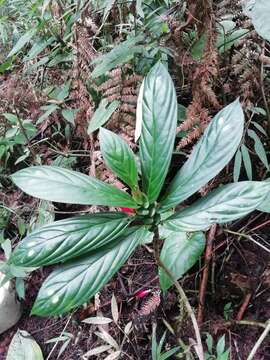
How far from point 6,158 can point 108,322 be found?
23.9 inches

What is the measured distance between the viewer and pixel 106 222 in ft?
1.98

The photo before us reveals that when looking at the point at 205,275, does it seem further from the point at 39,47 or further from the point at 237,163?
the point at 39,47

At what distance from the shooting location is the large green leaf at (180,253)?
2.28ft

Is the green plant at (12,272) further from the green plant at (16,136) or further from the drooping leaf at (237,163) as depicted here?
the drooping leaf at (237,163)

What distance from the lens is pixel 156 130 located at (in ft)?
2.07

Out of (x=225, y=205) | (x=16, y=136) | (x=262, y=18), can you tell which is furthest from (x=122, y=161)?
(x=16, y=136)

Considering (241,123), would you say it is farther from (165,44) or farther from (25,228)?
(25,228)

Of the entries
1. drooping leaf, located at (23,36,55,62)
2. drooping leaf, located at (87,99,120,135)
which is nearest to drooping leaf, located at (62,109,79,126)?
drooping leaf, located at (87,99,120,135)

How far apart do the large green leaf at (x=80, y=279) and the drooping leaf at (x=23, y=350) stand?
439 millimetres

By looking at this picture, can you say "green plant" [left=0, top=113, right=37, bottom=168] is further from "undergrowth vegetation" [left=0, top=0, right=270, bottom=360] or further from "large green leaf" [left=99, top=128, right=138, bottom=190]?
"large green leaf" [left=99, top=128, right=138, bottom=190]

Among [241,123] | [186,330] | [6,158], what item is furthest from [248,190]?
[6,158]

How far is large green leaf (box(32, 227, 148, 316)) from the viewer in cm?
57

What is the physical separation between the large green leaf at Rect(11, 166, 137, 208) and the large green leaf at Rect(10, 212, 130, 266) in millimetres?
31

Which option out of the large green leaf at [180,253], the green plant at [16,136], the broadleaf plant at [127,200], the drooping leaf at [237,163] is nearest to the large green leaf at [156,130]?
the broadleaf plant at [127,200]
